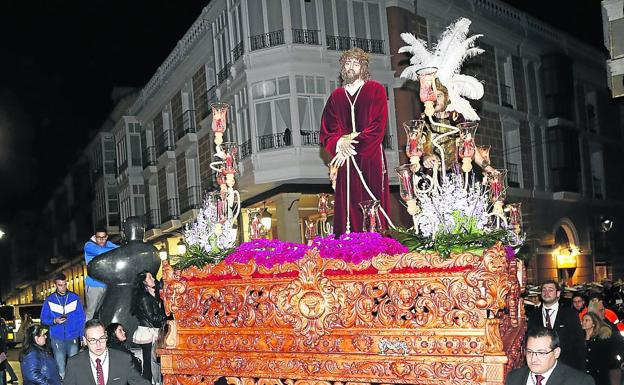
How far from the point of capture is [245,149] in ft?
83.3

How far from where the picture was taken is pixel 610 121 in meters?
39.5

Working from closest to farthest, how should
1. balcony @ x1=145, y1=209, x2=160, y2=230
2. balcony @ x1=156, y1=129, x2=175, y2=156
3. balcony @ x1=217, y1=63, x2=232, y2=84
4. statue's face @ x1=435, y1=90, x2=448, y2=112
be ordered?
statue's face @ x1=435, y1=90, x2=448, y2=112 < balcony @ x1=217, y1=63, x2=232, y2=84 < balcony @ x1=156, y1=129, x2=175, y2=156 < balcony @ x1=145, y1=209, x2=160, y2=230

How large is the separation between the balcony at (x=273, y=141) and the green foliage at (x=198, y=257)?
16057mm

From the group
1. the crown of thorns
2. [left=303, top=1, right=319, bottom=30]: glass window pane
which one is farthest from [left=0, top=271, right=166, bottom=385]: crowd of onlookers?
[left=303, top=1, right=319, bottom=30]: glass window pane

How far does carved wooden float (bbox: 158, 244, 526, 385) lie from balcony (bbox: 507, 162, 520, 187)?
23929 mm

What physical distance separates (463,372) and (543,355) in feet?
3.43

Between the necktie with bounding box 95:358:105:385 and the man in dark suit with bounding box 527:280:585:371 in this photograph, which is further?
the man in dark suit with bounding box 527:280:585:371

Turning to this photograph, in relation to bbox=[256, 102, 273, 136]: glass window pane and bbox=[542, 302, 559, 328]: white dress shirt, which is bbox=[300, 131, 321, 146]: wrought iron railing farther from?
bbox=[542, 302, 559, 328]: white dress shirt

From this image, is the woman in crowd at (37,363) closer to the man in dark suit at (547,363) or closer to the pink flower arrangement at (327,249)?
the pink flower arrangement at (327,249)

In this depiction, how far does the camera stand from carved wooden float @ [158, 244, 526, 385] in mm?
6203

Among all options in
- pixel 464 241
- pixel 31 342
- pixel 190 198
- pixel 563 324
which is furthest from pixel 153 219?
pixel 464 241

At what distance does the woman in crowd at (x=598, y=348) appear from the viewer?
365 inches

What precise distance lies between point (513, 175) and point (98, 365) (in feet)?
90.3

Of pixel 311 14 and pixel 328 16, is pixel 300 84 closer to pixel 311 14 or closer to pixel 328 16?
pixel 311 14
